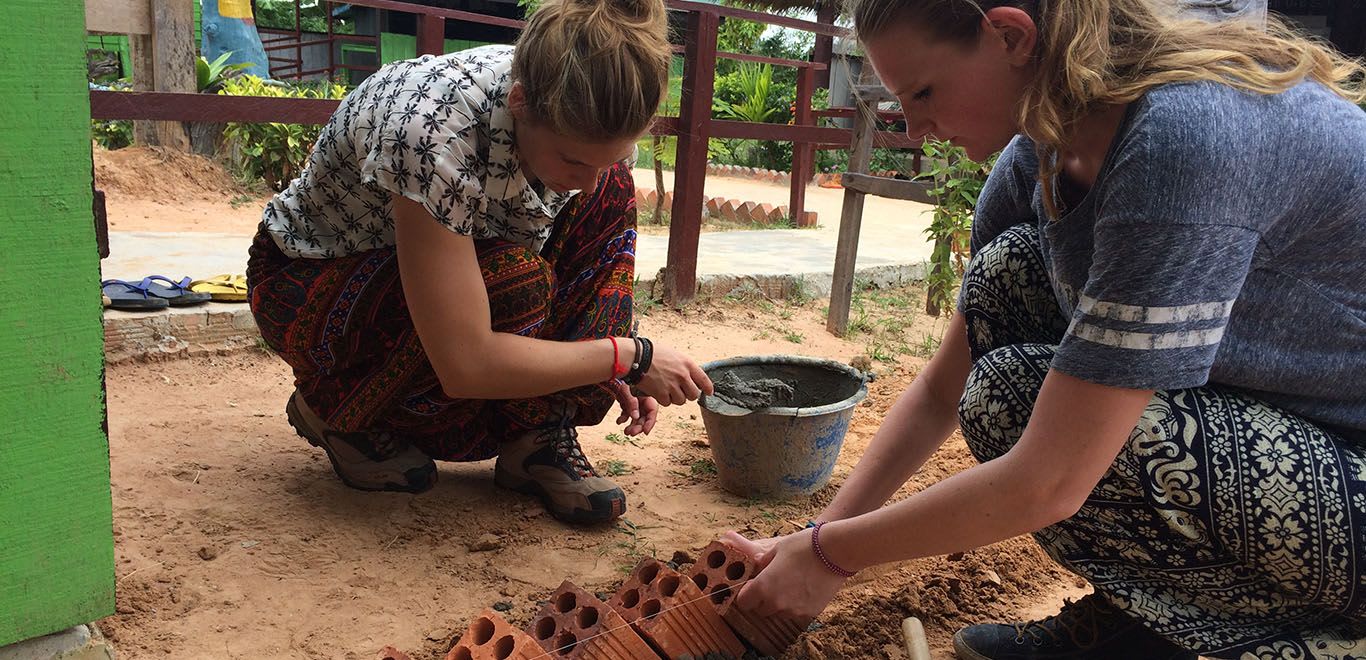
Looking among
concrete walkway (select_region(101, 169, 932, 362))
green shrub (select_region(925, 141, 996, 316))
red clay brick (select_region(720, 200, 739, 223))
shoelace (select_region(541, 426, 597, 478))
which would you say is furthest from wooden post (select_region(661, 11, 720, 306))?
red clay brick (select_region(720, 200, 739, 223))

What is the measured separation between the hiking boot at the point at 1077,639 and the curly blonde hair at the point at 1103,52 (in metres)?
0.93

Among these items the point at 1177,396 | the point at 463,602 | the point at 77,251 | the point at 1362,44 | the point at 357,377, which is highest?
the point at 1362,44

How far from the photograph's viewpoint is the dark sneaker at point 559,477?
96.3 inches

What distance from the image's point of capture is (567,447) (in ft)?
8.27

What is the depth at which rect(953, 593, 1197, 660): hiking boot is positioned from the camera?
1812 mm

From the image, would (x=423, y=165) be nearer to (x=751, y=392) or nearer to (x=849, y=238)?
(x=751, y=392)

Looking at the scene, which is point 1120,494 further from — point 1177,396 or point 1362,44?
point 1362,44

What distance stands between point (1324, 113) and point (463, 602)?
1.72 meters

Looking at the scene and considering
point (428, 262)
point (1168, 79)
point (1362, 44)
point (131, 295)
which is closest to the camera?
point (1168, 79)

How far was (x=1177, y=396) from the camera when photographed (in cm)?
146

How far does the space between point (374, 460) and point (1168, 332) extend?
Answer: 1846 mm

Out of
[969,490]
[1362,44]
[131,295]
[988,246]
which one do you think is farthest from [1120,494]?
[1362,44]

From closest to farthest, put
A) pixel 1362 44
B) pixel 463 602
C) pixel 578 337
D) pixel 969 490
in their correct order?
pixel 969 490 < pixel 463 602 < pixel 578 337 < pixel 1362 44

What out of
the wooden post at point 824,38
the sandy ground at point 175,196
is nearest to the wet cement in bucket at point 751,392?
the sandy ground at point 175,196
